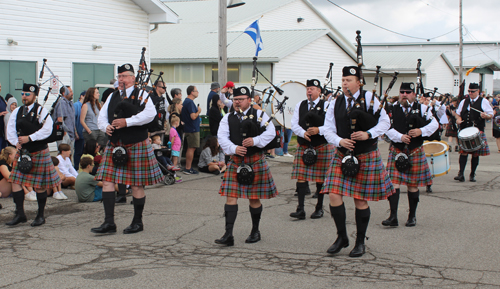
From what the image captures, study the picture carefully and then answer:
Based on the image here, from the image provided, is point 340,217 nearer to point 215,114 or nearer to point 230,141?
point 230,141

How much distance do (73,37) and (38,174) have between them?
26.0 ft

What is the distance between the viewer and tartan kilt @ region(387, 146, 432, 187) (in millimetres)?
6312

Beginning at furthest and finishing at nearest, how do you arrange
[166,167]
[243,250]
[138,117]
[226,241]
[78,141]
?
1. [78,141]
2. [166,167]
3. [138,117]
4. [226,241]
5. [243,250]

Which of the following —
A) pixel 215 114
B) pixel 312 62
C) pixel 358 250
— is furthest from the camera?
pixel 312 62

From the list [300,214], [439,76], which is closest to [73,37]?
[300,214]

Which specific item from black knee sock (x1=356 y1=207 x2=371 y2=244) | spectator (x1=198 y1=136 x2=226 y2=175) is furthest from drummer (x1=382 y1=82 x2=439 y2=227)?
spectator (x1=198 y1=136 x2=226 y2=175)

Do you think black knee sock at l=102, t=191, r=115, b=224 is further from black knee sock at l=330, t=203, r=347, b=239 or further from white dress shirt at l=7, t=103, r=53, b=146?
black knee sock at l=330, t=203, r=347, b=239

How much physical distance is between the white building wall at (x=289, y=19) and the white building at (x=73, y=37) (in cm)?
1278

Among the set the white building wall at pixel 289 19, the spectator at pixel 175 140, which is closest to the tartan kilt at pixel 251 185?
the spectator at pixel 175 140

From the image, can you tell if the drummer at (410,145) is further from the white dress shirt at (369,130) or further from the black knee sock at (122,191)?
the black knee sock at (122,191)

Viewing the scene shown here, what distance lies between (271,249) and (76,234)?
2128mm

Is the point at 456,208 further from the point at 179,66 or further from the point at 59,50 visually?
the point at 179,66

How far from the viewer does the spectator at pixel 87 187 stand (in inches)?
298

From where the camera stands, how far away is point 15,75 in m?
12.4
